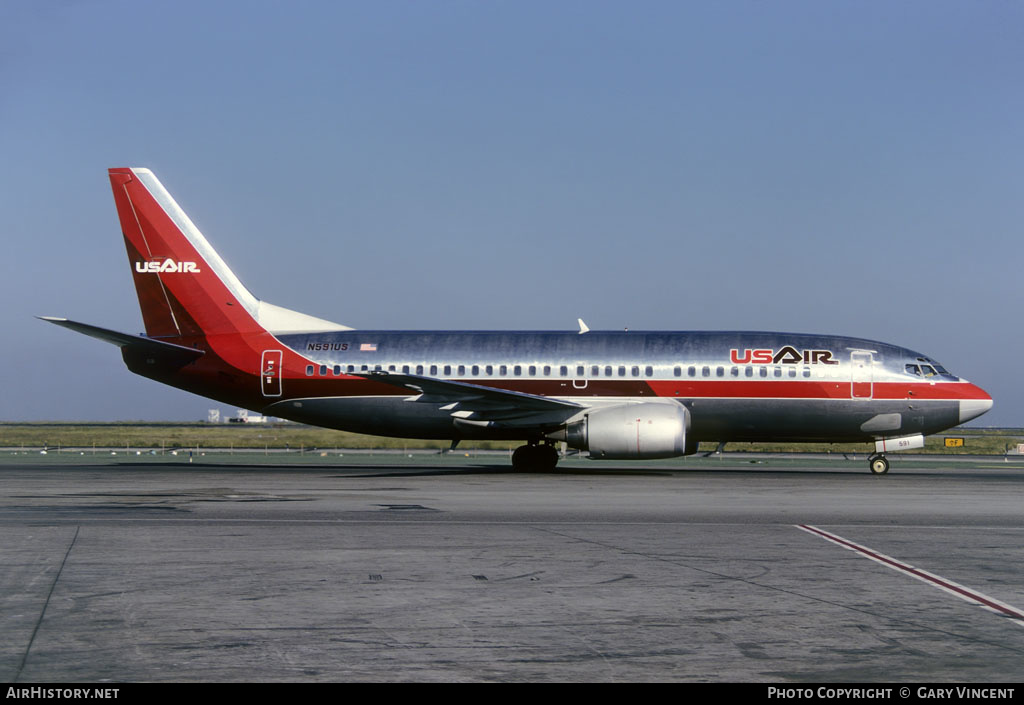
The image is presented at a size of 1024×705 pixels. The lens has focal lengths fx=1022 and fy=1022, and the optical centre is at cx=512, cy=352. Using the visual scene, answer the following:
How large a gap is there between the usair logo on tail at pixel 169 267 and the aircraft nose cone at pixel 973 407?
25.6 m

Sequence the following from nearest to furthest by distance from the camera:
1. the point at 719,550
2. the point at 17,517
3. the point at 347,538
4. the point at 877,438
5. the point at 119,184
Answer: the point at 719,550, the point at 347,538, the point at 17,517, the point at 877,438, the point at 119,184

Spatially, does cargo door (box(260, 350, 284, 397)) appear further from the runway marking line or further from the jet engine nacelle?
the runway marking line

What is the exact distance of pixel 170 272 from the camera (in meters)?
35.1

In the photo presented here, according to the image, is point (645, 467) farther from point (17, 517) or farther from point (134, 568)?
point (134, 568)

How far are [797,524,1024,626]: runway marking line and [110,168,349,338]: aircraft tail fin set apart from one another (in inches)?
952

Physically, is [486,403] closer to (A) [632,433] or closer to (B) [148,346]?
(A) [632,433]

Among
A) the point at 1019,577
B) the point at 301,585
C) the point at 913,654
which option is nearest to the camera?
the point at 913,654

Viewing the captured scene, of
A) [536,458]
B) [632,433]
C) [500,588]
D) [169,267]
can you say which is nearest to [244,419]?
[169,267]

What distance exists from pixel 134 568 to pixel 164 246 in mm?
24934

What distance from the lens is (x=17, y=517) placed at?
17844 millimetres

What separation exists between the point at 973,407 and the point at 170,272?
26.8 m

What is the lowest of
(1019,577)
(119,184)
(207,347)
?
(1019,577)

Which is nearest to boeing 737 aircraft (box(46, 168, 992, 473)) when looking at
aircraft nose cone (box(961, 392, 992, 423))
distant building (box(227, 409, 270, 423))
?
aircraft nose cone (box(961, 392, 992, 423))

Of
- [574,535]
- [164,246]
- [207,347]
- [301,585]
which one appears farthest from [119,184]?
[301,585]
